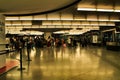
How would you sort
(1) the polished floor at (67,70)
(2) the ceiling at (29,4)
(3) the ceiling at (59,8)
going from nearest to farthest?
(1) the polished floor at (67,70) < (2) the ceiling at (29,4) < (3) the ceiling at (59,8)

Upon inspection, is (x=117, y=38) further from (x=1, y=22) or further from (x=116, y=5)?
(x=1, y=22)

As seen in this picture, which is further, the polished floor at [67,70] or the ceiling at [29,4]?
the ceiling at [29,4]

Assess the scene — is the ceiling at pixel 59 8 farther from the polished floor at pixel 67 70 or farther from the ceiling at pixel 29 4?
the polished floor at pixel 67 70

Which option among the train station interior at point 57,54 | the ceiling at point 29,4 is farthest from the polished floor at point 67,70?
the ceiling at point 29,4

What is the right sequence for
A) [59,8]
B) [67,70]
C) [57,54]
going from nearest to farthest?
[67,70], [59,8], [57,54]

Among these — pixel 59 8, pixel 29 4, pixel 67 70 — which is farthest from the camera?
pixel 59 8

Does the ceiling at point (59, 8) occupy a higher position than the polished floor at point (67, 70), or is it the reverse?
the ceiling at point (59, 8)

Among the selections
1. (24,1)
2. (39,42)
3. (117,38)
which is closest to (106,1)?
(24,1)

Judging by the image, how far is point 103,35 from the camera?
138ft

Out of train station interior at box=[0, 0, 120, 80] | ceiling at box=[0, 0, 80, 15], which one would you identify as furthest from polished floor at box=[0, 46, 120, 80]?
ceiling at box=[0, 0, 80, 15]

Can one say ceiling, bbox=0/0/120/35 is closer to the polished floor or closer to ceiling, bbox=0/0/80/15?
ceiling, bbox=0/0/80/15

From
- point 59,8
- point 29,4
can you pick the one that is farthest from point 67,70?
point 59,8

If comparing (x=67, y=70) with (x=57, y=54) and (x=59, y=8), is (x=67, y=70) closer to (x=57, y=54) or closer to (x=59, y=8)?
(x=59, y=8)

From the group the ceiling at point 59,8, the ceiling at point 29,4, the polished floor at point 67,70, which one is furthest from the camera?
the ceiling at point 59,8
